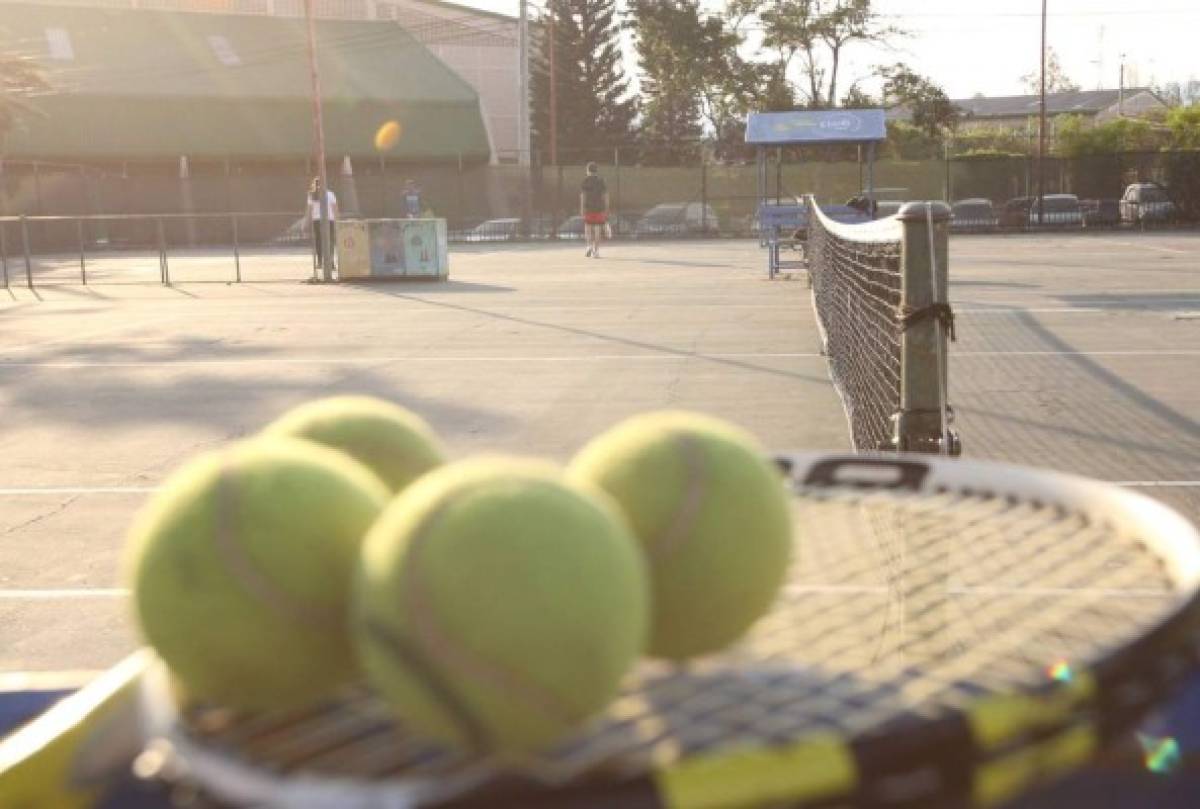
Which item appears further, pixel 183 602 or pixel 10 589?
pixel 10 589

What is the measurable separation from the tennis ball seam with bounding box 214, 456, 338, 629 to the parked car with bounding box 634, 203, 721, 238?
4749 centimetres

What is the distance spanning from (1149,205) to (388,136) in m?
33.0

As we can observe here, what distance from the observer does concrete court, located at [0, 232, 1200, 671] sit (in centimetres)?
743

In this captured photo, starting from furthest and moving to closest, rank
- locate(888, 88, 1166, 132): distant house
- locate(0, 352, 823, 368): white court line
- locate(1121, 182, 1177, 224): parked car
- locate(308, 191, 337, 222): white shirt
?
locate(888, 88, 1166, 132): distant house < locate(1121, 182, 1177, 224): parked car < locate(308, 191, 337, 222): white shirt < locate(0, 352, 823, 368): white court line

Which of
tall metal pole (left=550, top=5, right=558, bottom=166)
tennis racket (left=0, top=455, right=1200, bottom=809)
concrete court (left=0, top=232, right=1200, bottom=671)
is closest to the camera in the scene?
tennis racket (left=0, top=455, right=1200, bottom=809)

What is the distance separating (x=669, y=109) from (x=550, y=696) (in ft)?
277

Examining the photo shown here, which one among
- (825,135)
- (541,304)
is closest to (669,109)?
(825,135)

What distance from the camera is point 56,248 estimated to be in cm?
5044

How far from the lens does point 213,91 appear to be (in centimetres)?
6166

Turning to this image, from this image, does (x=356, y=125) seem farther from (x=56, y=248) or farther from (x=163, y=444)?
(x=163, y=444)

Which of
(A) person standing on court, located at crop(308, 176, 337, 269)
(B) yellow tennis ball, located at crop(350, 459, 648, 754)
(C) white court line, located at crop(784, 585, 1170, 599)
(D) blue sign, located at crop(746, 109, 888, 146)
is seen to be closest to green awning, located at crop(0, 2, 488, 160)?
(A) person standing on court, located at crop(308, 176, 337, 269)

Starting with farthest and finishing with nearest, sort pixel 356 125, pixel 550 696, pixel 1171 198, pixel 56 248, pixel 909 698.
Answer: pixel 356 125, pixel 56 248, pixel 1171 198, pixel 909 698, pixel 550 696

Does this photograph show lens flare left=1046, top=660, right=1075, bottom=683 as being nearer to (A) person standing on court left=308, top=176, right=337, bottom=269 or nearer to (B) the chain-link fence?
(A) person standing on court left=308, top=176, right=337, bottom=269

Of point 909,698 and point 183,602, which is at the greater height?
point 183,602
